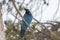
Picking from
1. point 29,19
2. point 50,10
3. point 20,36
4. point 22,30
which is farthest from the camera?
point 50,10

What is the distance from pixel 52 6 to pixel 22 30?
101 centimetres

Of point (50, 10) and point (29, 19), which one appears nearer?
point (29, 19)

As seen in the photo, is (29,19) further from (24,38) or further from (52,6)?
(52,6)

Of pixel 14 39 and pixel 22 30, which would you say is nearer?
pixel 14 39

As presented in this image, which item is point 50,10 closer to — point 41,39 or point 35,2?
point 35,2

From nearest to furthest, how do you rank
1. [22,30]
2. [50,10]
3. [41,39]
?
[41,39], [22,30], [50,10]

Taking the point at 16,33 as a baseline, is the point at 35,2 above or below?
above

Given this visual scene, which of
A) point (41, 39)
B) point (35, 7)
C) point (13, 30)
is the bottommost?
point (41, 39)

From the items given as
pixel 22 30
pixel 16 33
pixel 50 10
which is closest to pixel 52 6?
pixel 50 10

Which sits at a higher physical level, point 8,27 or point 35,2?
point 35,2

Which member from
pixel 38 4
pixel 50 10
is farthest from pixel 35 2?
pixel 50 10

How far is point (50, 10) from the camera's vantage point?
3020 millimetres

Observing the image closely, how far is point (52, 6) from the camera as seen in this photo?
3.05m

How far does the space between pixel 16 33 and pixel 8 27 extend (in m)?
0.15
